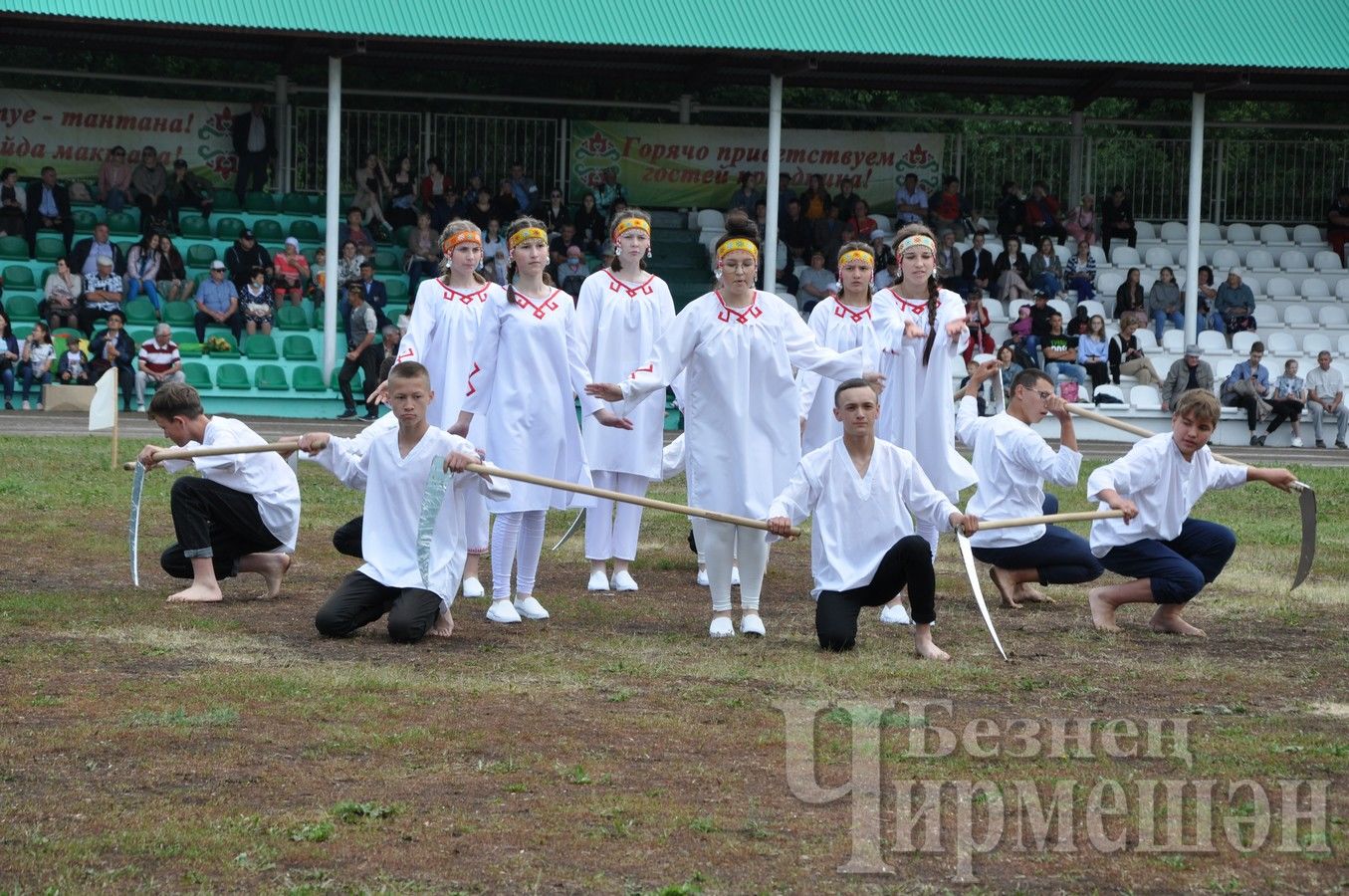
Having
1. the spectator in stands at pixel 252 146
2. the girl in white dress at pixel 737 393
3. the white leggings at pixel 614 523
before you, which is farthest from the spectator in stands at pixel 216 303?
the girl in white dress at pixel 737 393

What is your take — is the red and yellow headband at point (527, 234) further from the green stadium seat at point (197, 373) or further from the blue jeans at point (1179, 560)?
the green stadium seat at point (197, 373)

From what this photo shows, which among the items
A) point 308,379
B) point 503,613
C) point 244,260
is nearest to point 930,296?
point 503,613

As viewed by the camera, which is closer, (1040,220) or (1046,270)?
(1046,270)

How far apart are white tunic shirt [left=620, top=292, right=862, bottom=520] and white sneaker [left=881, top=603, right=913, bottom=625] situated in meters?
1.02

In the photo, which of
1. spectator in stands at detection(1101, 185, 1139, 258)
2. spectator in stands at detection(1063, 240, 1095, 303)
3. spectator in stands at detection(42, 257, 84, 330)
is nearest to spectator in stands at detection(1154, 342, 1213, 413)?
spectator in stands at detection(1063, 240, 1095, 303)

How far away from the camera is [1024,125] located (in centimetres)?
3728

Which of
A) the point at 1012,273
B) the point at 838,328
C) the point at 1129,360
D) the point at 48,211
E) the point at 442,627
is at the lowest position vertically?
the point at 442,627

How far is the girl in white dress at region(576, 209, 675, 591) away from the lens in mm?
10305

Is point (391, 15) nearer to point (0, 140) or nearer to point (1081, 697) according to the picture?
point (0, 140)

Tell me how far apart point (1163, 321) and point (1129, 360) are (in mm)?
1657

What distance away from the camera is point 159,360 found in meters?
23.1

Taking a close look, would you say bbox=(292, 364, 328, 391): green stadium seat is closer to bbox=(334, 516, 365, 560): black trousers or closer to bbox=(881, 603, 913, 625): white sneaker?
bbox=(334, 516, 365, 560): black trousers

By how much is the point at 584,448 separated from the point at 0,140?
21650 mm

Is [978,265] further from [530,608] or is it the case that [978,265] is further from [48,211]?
[530,608]
